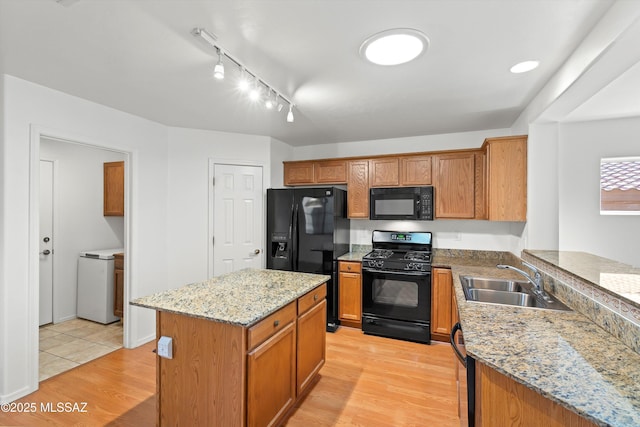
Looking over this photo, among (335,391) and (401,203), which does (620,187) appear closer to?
(401,203)

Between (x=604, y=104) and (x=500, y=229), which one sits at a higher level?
(x=604, y=104)

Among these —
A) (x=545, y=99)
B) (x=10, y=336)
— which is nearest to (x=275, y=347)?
(x=10, y=336)

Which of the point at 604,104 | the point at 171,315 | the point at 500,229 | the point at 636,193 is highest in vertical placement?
the point at 604,104

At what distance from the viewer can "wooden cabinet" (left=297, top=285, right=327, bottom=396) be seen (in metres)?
2.12

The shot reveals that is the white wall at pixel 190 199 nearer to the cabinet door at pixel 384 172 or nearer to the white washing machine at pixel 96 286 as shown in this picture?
the white washing machine at pixel 96 286

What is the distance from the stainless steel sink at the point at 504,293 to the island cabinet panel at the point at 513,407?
3.04ft

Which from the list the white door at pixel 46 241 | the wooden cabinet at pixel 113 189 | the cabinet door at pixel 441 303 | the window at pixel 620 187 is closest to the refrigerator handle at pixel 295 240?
the cabinet door at pixel 441 303

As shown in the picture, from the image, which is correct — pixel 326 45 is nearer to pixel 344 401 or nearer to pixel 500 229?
pixel 344 401

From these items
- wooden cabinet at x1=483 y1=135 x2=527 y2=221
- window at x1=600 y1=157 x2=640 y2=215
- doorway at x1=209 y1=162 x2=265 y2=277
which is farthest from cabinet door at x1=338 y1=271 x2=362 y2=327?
window at x1=600 y1=157 x2=640 y2=215

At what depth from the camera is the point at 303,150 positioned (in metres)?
4.60

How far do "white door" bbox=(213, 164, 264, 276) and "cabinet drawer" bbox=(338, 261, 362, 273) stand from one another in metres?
1.07

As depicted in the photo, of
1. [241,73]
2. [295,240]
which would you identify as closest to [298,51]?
[241,73]

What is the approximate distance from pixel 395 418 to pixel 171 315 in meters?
1.66

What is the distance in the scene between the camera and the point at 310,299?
2.24 metres
